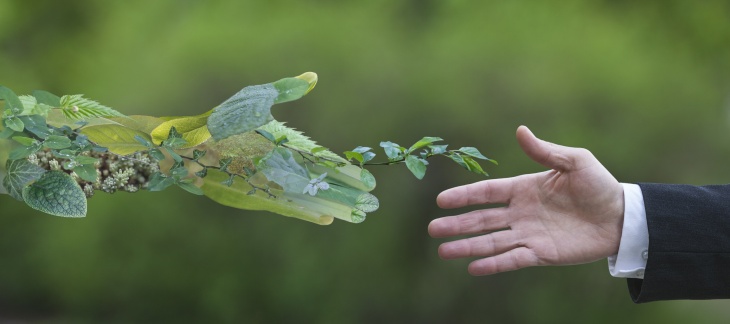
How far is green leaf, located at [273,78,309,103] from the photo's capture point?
83 centimetres

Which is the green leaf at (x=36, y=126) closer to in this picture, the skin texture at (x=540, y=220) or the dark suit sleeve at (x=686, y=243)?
the skin texture at (x=540, y=220)

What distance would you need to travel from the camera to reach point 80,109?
0.91m

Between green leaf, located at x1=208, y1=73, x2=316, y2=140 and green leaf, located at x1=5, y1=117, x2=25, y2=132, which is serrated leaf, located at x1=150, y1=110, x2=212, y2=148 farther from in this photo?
green leaf, located at x1=5, y1=117, x2=25, y2=132

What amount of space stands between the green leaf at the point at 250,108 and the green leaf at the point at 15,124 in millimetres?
240

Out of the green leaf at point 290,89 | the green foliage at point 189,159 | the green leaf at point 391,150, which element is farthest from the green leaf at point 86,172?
the green leaf at point 391,150

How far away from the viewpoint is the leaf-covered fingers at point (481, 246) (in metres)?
0.96

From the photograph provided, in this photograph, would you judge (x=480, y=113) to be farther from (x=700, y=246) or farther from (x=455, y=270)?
(x=700, y=246)

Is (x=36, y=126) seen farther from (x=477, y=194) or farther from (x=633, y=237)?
(x=633, y=237)

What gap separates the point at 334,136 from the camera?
135cm

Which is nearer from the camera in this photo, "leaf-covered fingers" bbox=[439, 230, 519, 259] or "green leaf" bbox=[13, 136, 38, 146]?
"green leaf" bbox=[13, 136, 38, 146]

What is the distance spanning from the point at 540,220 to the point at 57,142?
64 cm

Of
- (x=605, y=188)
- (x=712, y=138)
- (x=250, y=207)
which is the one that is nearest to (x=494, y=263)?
(x=605, y=188)

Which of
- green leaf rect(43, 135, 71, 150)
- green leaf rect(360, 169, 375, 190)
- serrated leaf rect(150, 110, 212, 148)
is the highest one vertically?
serrated leaf rect(150, 110, 212, 148)

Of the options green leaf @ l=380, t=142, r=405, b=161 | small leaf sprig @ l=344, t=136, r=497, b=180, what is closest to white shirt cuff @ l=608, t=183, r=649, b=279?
small leaf sprig @ l=344, t=136, r=497, b=180
